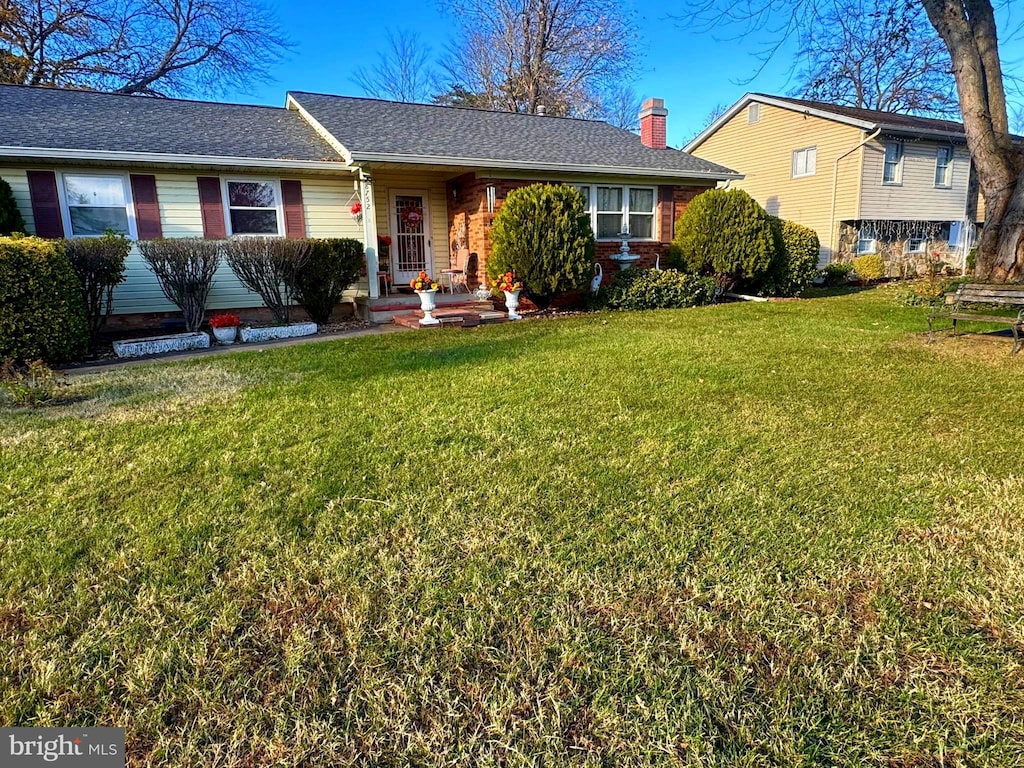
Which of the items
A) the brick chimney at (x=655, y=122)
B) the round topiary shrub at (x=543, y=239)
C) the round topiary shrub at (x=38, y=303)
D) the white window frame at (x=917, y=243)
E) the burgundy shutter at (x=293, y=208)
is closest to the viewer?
the round topiary shrub at (x=38, y=303)

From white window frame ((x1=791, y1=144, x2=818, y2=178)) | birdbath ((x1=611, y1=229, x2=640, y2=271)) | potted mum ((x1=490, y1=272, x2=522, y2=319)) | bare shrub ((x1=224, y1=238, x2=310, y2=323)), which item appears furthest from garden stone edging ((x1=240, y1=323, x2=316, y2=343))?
white window frame ((x1=791, y1=144, x2=818, y2=178))

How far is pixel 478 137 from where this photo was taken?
12305mm

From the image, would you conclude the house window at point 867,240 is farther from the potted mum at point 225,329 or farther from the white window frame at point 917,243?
the potted mum at point 225,329

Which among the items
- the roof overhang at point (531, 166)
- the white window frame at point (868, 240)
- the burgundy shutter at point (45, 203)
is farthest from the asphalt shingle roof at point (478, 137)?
the white window frame at point (868, 240)

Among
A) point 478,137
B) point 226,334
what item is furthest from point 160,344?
point 478,137

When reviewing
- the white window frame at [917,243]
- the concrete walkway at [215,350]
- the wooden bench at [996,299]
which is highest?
the white window frame at [917,243]

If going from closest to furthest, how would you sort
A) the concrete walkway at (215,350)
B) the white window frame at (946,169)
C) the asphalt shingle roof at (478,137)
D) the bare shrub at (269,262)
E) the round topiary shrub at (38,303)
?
the round topiary shrub at (38,303)
the concrete walkway at (215,350)
the bare shrub at (269,262)
the asphalt shingle roof at (478,137)
the white window frame at (946,169)

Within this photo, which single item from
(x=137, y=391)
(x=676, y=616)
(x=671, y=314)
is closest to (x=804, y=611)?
(x=676, y=616)

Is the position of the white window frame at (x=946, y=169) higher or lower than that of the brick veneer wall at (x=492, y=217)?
higher

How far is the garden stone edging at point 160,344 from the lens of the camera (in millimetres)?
7664

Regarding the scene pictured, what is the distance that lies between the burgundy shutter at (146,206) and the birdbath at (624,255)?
8505mm

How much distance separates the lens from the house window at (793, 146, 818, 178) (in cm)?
1903

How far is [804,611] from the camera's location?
2.16m

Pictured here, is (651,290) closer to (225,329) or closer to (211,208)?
(225,329)
